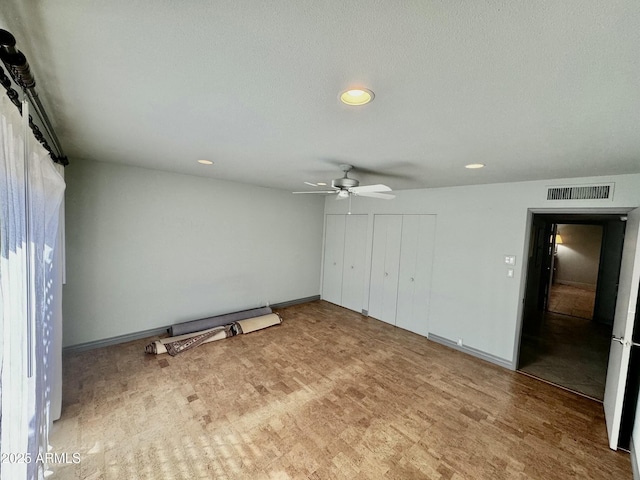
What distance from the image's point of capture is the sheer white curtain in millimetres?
1141

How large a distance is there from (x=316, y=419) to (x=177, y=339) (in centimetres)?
238

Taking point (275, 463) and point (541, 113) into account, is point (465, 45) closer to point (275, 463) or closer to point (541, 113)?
point (541, 113)

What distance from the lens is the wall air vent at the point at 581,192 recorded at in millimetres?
2768

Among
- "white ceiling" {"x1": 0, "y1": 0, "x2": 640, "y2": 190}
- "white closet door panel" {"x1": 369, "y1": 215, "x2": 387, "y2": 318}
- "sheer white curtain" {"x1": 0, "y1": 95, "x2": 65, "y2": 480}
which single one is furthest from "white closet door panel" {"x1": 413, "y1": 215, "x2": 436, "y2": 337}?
"sheer white curtain" {"x1": 0, "y1": 95, "x2": 65, "y2": 480}

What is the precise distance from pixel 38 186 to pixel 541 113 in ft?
10.0

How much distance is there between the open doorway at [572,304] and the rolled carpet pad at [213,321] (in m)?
4.14

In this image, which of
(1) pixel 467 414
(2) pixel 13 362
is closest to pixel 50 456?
(2) pixel 13 362

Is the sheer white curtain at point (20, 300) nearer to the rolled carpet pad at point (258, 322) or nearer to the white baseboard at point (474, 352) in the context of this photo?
Answer: the rolled carpet pad at point (258, 322)

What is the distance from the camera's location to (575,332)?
4848mm

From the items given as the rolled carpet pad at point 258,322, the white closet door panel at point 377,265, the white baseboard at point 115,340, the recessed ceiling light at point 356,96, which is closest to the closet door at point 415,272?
the white closet door panel at point 377,265

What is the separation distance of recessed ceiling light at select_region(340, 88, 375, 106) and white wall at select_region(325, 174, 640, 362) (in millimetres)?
3075

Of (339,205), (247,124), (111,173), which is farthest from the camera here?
(339,205)

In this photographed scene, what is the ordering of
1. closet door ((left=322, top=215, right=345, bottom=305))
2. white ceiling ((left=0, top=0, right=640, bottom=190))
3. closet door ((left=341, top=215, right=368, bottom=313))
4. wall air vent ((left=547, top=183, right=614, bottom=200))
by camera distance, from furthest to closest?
closet door ((left=322, top=215, right=345, bottom=305)) → closet door ((left=341, top=215, right=368, bottom=313)) → wall air vent ((left=547, top=183, right=614, bottom=200)) → white ceiling ((left=0, top=0, right=640, bottom=190))

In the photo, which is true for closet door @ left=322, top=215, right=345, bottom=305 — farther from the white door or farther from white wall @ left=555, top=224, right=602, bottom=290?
white wall @ left=555, top=224, right=602, bottom=290
